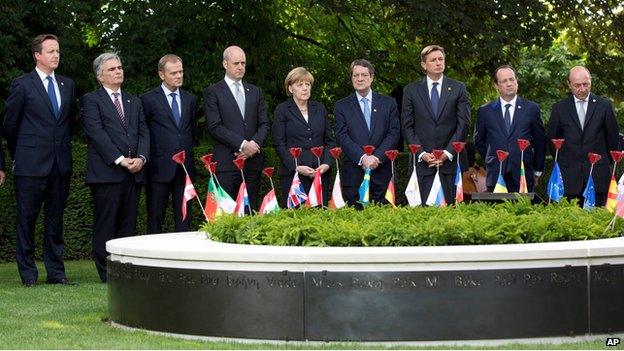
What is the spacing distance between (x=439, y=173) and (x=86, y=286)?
138 inches

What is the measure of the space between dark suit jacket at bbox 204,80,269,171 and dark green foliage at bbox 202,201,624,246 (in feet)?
9.68

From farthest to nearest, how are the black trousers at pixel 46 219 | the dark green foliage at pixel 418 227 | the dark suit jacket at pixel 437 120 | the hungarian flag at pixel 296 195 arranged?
1. the dark suit jacket at pixel 437 120
2. the hungarian flag at pixel 296 195
3. the black trousers at pixel 46 219
4. the dark green foliage at pixel 418 227

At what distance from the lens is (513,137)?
11820mm

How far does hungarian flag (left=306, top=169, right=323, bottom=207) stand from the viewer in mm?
10914

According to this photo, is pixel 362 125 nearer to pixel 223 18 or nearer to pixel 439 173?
pixel 439 173

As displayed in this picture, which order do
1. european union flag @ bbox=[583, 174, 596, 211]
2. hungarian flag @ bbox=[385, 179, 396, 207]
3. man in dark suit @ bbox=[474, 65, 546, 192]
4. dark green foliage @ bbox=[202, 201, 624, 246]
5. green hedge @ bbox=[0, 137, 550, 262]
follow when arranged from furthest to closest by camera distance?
green hedge @ bbox=[0, 137, 550, 262] → man in dark suit @ bbox=[474, 65, 546, 192] → european union flag @ bbox=[583, 174, 596, 211] → hungarian flag @ bbox=[385, 179, 396, 207] → dark green foliage @ bbox=[202, 201, 624, 246]

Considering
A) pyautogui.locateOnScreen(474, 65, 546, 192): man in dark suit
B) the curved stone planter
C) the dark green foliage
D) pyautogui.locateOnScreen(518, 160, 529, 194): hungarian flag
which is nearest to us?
the curved stone planter

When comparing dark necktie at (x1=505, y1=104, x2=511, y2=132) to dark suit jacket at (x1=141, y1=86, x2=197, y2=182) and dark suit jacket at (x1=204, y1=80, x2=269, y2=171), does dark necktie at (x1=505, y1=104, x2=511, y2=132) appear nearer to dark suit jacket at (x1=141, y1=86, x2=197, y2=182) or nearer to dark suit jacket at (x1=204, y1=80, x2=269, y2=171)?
dark suit jacket at (x1=204, y1=80, x2=269, y2=171)

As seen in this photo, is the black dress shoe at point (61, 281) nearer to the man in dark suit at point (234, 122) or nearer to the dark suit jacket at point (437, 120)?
the man in dark suit at point (234, 122)

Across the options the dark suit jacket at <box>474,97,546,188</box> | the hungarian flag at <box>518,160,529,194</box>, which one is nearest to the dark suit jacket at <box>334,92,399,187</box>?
the dark suit jacket at <box>474,97,546,188</box>

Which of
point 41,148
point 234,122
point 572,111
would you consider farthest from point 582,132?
point 41,148

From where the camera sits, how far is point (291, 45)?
18094 mm

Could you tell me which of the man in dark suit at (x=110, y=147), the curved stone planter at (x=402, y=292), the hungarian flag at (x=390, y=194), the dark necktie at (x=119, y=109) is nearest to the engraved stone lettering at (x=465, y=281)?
the curved stone planter at (x=402, y=292)

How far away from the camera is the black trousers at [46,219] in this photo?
10.9m
